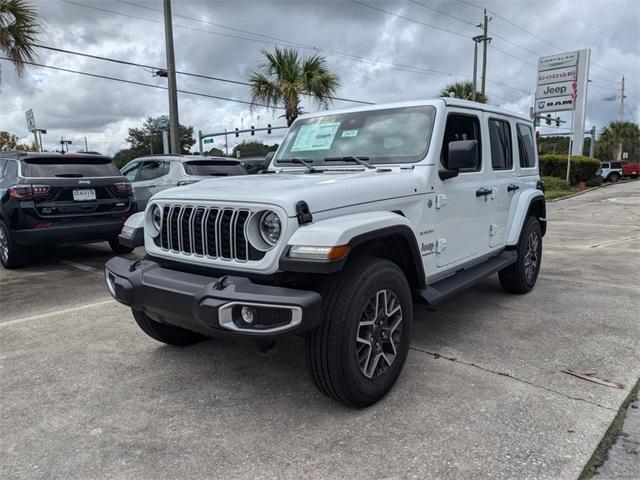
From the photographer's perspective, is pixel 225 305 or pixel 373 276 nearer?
pixel 225 305

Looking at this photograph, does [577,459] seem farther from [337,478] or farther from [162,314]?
[162,314]

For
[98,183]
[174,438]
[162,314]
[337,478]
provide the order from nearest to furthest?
[337,478], [174,438], [162,314], [98,183]

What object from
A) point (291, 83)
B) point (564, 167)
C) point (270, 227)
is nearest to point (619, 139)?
point (564, 167)

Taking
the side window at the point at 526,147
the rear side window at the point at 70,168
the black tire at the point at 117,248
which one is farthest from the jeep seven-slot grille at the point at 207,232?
the black tire at the point at 117,248

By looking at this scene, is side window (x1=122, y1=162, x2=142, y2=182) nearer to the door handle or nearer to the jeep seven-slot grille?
the jeep seven-slot grille

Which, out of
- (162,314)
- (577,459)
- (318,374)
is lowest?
(577,459)

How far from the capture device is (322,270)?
2.44 m

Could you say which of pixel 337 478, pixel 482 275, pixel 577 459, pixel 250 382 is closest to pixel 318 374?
pixel 337 478

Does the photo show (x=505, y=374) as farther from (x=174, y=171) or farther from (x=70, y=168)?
(x=174, y=171)

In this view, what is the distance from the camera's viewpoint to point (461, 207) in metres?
3.94

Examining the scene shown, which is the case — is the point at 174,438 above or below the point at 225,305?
below

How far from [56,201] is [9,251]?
99 cm

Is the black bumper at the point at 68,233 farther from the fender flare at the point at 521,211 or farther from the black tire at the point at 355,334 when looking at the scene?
the fender flare at the point at 521,211

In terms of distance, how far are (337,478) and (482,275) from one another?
2414 millimetres
